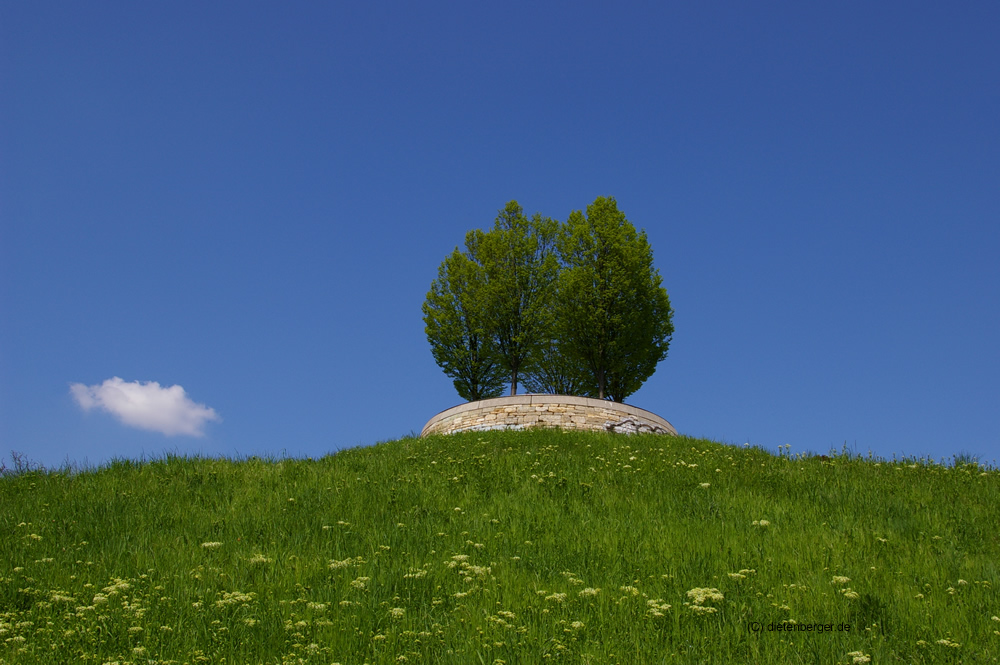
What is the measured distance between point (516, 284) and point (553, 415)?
28.2ft

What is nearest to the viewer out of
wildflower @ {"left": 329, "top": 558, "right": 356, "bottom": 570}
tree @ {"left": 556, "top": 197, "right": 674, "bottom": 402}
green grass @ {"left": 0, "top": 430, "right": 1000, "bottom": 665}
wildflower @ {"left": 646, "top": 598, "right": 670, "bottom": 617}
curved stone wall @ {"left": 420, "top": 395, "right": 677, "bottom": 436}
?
green grass @ {"left": 0, "top": 430, "right": 1000, "bottom": 665}

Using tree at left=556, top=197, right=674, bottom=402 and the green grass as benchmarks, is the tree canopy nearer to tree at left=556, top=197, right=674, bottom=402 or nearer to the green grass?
tree at left=556, top=197, right=674, bottom=402

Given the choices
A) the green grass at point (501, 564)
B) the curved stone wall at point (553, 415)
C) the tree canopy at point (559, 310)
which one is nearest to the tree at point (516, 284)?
the tree canopy at point (559, 310)

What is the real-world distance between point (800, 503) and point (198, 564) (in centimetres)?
850

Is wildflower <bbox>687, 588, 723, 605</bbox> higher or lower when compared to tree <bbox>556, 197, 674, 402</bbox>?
lower

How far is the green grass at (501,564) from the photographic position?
20.2ft

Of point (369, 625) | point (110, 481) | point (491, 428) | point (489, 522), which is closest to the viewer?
point (369, 625)

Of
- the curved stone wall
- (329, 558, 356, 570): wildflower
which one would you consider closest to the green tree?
the curved stone wall

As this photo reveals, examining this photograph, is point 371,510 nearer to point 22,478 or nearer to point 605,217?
point 22,478

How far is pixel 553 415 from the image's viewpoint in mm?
22391

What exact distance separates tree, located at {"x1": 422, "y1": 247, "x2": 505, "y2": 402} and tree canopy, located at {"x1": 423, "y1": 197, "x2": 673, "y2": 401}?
4 cm

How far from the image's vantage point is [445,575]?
25.2 ft

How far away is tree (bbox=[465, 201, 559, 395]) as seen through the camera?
29.1m

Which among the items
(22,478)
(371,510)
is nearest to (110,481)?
(22,478)
